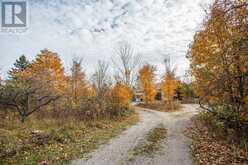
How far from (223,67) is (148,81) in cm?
2939

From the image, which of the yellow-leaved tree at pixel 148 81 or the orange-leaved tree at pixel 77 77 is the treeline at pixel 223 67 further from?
the yellow-leaved tree at pixel 148 81

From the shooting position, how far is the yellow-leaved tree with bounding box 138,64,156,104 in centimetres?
3897

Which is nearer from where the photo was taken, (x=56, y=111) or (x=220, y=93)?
(x=220, y=93)

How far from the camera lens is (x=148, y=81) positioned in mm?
38969

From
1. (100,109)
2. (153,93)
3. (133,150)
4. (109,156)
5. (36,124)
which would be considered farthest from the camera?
(153,93)

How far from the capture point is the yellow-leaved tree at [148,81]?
1534 inches

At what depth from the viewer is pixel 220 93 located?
33.6 feet

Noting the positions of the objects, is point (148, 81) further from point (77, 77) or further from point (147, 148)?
point (147, 148)

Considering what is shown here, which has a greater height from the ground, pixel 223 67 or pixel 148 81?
pixel 148 81

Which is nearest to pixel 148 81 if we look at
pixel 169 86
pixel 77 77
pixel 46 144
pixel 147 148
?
pixel 169 86

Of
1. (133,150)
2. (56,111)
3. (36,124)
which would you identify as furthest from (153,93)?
(133,150)

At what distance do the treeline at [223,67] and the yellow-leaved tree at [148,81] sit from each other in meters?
26.4

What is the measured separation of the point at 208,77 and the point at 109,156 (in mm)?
6421

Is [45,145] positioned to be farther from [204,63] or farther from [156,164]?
[204,63]
